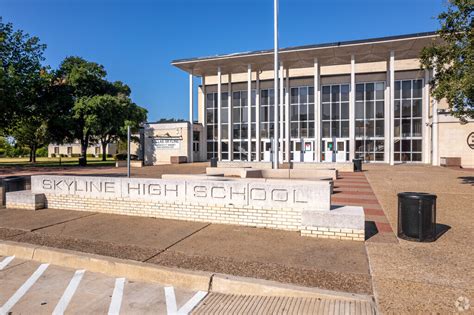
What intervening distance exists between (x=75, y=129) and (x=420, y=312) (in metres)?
38.9

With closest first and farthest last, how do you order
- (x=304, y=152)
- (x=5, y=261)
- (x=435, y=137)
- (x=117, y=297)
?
(x=117, y=297)
(x=5, y=261)
(x=435, y=137)
(x=304, y=152)

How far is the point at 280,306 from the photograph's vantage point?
3.85 metres

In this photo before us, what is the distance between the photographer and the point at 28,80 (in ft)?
104

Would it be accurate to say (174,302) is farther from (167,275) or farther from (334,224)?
(334,224)

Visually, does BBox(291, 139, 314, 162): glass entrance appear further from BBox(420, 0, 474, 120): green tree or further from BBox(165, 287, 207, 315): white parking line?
BBox(165, 287, 207, 315): white parking line

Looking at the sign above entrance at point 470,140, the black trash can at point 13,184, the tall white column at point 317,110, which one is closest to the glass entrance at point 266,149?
the tall white column at point 317,110

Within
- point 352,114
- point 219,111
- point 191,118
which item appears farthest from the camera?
point 191,118

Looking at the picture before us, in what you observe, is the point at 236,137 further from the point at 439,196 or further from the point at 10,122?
the point at 439,196

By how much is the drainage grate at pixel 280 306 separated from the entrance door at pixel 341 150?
1289 inches

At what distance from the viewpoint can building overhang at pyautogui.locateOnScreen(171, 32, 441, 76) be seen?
30.7 metres

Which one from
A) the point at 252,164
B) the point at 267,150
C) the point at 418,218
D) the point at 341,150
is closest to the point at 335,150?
→ the point at 341,150

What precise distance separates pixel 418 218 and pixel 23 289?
21.6 feet

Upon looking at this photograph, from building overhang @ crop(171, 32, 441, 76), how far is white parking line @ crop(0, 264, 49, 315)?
31.7 metres

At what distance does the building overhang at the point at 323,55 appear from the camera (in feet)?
101
